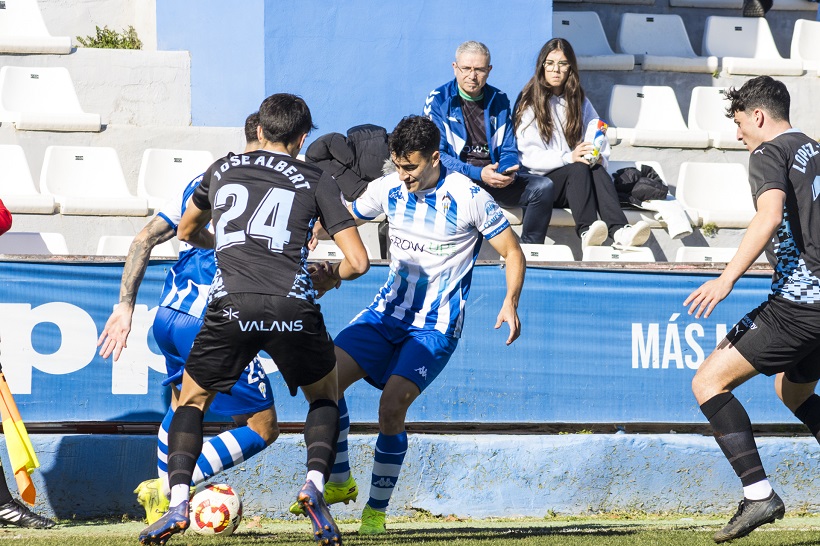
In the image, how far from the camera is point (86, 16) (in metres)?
11.7

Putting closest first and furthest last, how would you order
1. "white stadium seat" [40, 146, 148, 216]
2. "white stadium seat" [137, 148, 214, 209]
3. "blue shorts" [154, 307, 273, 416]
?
1. "blue shorts" [154, 307, 273, 416]
2. "white stadium seat" [40, 146, 148, 216]
3. "white stadium seat" [137, 148, 214, 209]

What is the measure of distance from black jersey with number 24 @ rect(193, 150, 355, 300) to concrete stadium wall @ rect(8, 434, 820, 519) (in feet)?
7.57

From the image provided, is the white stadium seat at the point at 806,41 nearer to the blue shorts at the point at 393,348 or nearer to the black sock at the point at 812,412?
the black sock at the point at 812,412

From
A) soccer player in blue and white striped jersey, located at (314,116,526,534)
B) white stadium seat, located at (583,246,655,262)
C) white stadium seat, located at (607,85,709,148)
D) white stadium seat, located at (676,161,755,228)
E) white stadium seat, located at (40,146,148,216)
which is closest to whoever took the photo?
soccer player in blue and white striped jersey, located at (314,116,526,534)

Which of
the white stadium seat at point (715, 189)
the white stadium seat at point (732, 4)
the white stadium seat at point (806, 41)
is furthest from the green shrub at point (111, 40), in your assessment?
the white stadium seat at point (806, 41)

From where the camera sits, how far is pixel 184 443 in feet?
14.9

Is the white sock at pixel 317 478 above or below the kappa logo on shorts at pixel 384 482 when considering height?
above

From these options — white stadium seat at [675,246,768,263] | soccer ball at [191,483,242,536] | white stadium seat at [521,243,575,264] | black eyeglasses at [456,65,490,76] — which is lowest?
soccer ball at [191,483,242,536]

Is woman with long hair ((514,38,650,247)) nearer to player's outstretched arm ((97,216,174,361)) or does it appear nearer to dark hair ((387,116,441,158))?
dark hair ((387,116,441,158))

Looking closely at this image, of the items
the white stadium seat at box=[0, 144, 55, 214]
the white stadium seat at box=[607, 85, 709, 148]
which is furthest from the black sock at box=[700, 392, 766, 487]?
the white stadium seat at box=[607, 85, 709, 148]

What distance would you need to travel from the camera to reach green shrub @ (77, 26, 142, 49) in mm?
11344

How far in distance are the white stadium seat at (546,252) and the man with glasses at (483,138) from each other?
415 mm

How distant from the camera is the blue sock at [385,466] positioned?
5754 mm

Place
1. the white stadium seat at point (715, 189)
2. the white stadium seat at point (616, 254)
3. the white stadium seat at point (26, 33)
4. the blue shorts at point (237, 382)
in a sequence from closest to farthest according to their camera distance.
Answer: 1. the blue shorts at point (237, 382)
2. the white stadium seat at point (616, 254)
3. the white stadium seat at point (715, 189)
4. the white stadium seat at point (26, 33)
